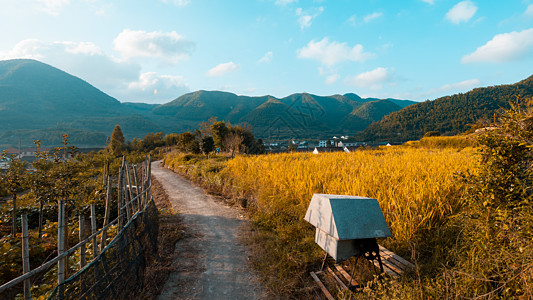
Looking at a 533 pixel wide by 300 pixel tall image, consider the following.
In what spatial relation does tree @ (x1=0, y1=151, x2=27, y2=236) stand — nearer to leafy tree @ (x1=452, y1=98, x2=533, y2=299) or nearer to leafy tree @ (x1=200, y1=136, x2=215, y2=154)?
leafy tree @ (x1=452, y1=98, x2=533, y2=299)

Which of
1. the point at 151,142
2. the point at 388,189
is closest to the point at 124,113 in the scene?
the point at 151,142

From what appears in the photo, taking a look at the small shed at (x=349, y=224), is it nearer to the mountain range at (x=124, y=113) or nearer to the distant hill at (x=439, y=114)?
the distant hill at (x=439, y=114)

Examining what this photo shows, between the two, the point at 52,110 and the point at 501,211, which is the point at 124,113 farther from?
the point at 501,211

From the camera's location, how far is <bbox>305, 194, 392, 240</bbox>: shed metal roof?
2.25m

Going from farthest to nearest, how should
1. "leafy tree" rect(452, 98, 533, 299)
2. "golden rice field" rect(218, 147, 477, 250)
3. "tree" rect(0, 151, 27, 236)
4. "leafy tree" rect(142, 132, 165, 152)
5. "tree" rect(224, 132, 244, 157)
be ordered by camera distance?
"leafy tree" rect(142, 132, 165, 152) < "tree" rect(224, 132, 244, 157) < "tree" rect(0, 151, 27, 236) < "golden rice field" rect(218, 147, 477, 250) < "leafy tree" rect(452, 98, 533, 299)

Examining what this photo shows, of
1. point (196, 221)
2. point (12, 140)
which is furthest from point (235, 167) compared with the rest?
point (12, 140)

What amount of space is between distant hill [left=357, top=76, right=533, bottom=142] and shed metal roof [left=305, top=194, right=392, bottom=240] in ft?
150

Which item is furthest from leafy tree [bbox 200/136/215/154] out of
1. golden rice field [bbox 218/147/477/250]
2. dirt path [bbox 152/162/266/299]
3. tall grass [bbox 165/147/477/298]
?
tall grass [bbox 165/147/477/298]

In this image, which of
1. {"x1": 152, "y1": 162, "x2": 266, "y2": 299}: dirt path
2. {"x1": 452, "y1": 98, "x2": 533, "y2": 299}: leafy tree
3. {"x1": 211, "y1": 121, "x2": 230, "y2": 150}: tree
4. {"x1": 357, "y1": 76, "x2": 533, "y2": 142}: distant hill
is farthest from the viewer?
{"x1": 357, "y1": 76, "x2": 533, "y2": 142}: distant hill

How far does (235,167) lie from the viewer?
8742mm

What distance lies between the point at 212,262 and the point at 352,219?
2.43 m

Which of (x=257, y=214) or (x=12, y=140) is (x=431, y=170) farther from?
(x=12, y=140)

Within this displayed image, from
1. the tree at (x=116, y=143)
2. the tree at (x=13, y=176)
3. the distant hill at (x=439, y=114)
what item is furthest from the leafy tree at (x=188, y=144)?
the distant hill at (x=439, y=114)

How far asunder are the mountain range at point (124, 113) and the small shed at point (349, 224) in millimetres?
54509
